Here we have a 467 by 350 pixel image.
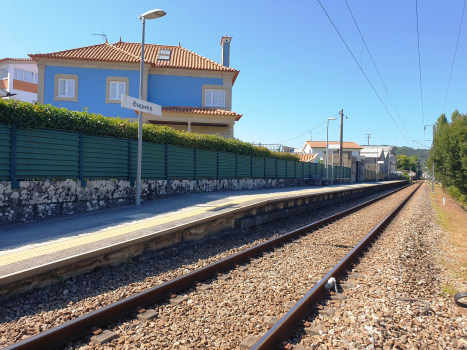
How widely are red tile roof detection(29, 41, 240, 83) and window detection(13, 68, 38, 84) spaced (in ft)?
79.0

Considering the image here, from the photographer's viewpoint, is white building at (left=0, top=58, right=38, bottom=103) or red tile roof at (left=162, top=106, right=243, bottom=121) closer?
red tile roof at (left=162, top=106, right=243, bottom=121)

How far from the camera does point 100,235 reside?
703cm

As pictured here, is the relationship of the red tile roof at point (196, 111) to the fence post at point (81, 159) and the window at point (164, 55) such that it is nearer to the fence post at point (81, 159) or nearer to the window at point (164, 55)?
the window at point (164, 55)

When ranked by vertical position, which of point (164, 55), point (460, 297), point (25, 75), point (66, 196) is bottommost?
point (460, 297)

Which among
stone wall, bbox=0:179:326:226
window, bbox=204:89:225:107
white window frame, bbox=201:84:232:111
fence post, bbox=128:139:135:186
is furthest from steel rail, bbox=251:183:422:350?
window, bbox=204:89:225:107

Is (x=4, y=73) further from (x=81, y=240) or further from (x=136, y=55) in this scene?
(x=81, y=240)

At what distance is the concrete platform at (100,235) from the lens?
5.03 m

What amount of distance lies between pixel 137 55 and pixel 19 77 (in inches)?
1113

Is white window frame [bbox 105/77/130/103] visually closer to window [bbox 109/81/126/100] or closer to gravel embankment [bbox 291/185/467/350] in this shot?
window [bbox 109/81/126/100]

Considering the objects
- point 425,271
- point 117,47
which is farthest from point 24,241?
point 117,47

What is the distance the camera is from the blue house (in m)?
24.8

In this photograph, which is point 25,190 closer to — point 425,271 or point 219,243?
point 219,243

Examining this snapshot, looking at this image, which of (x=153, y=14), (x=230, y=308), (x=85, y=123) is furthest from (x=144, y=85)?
(x=230, y=308)

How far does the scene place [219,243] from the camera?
8.76 metres
